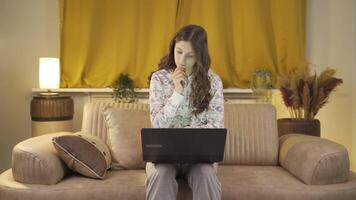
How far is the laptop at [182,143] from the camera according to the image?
175 cm

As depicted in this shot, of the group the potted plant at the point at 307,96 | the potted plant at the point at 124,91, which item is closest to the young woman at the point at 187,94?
the potted plant at the point at 307,96

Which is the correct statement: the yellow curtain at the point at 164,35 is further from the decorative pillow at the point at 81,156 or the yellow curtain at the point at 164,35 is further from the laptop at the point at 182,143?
the laptop at the point at 182,143

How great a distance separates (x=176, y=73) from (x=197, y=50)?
0.15m

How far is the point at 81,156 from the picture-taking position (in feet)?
7.00

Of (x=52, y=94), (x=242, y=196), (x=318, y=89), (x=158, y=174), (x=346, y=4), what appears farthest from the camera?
(x=52, y=94)

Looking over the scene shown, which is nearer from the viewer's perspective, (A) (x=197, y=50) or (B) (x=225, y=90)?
(A) (x=197, y=50)

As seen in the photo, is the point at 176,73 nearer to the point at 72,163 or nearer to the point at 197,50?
the point at 197,50

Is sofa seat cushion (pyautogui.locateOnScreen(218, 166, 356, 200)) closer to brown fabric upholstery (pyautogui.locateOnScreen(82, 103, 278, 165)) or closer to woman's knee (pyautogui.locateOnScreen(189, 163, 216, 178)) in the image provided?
woman's knee (pyautogui.locateOnScreen(189, 163, 216, 178))

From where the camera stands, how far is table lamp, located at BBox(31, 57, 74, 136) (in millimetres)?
3381

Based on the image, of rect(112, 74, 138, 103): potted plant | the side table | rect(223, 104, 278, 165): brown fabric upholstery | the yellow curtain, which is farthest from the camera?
the yellow curtain

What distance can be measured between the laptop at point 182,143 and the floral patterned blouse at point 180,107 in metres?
0.26

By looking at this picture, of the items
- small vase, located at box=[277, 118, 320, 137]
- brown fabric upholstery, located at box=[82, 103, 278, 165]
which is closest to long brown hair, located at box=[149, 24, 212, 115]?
brown fabric upholstery, located at box=[82, 103, 278, 165]

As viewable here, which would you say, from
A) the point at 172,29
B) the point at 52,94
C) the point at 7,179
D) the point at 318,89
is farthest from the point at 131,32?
the point at 7,179

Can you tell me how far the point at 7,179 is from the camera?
84.4 inches
